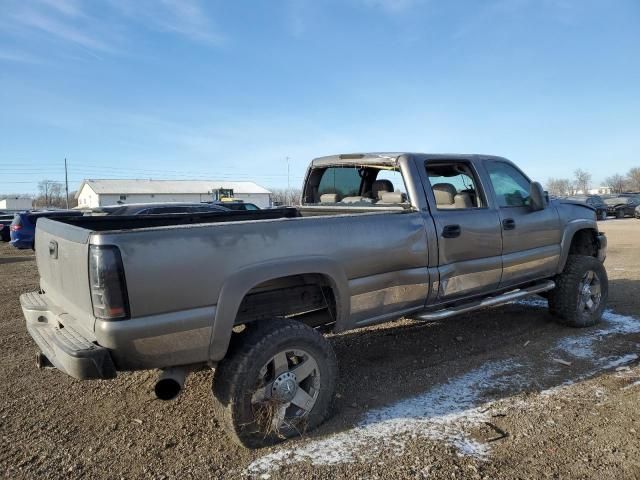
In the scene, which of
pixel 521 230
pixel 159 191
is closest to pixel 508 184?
pixel 521 230

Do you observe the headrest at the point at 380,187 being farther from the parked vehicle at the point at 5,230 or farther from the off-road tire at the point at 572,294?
the parked vehicle at the point at 5,230

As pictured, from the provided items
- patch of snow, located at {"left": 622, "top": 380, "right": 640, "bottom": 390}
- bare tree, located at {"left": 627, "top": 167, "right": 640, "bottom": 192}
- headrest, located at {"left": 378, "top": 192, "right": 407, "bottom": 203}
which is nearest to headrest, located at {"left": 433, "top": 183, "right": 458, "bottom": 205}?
headrest, located at {"left": 378, "top": 192, "right": 407, "bottom": 203}

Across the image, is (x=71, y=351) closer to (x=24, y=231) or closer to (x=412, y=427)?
(x=412, y=427)

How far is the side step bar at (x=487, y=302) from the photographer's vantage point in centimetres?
411

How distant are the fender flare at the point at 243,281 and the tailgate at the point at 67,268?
707mm

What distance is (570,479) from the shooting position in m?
2.76

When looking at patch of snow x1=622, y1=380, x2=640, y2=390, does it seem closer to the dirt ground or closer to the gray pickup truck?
the dirt ground

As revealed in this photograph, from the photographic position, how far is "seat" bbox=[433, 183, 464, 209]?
457 cm

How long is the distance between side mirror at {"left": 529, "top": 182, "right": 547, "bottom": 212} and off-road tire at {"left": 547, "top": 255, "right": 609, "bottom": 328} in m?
1.01

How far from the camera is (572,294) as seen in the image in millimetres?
5566

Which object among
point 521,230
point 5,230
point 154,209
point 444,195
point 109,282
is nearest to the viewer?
point 109,282

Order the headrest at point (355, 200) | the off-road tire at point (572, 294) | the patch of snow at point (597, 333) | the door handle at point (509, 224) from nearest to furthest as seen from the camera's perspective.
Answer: the door handle at point (509, 224), the patch of snow at point (597, 333), the headrest at point (355, 200), the off-road tire at point (572, 294)

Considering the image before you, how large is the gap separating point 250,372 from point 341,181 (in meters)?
2.98

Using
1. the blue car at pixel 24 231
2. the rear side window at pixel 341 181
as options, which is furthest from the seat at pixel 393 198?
the blue car at pixel 24 231
